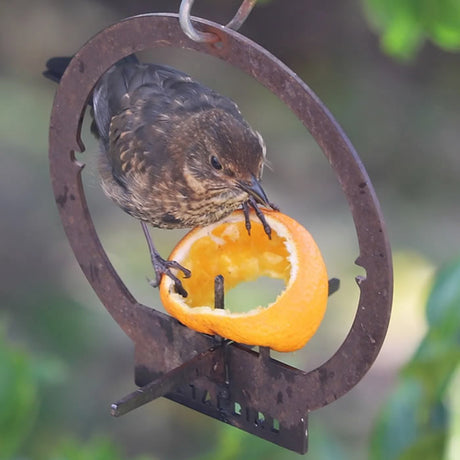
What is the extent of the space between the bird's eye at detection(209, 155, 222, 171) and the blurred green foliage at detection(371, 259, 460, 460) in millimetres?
581

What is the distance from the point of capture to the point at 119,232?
232 inches

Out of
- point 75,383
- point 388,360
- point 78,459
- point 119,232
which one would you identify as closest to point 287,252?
point 78,459

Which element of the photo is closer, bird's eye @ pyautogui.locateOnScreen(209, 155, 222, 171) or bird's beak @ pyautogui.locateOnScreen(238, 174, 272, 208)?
bird's beak @ pyautogui.locateOnScreen(238, 174, 272, 208)

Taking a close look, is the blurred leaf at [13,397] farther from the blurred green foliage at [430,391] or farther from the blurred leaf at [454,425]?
the blurred leaf at [454,425]

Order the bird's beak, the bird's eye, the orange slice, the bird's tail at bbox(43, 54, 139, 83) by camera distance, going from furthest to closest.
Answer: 1. the bird's tail at bbox(43, 54, 139, 83)
2. the bird's eye
3. the bird's beak
4. the orange slice

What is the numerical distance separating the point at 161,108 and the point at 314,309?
26.1 inches

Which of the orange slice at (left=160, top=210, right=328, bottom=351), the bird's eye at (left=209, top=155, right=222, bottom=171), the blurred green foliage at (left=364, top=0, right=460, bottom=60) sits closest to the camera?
the orange slice at (left=160, top=210, right=328, bottom=351)

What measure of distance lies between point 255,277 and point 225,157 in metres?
0.28

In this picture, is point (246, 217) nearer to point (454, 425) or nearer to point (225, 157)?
point (225, 157)

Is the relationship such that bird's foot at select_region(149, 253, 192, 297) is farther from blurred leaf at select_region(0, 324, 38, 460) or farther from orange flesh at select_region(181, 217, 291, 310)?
blurred leaf at select_region(0, 324, 38, 460)

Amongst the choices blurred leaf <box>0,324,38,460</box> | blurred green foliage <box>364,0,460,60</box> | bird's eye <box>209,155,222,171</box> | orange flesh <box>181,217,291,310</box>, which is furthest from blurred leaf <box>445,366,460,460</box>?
blurred leaf <box>0,324,38,460</box>

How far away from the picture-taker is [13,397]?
2645mm

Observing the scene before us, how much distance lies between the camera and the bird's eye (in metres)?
2.10

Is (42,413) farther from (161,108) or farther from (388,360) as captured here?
(161,108)
